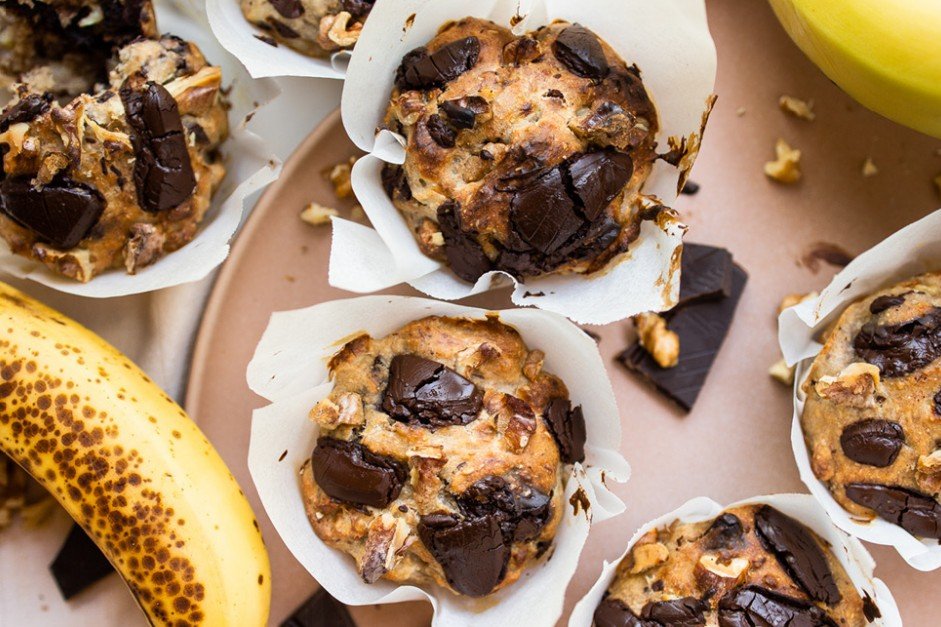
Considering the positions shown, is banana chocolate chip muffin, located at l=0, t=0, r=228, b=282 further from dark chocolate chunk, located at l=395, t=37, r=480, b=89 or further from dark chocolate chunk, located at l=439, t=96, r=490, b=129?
dark chocolate chunk, located at l=439, t=96, r=490, b=129

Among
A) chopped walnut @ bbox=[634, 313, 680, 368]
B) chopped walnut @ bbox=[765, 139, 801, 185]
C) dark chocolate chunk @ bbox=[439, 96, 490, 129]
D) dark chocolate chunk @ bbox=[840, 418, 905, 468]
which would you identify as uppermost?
dark chocolate chunk @ bbox=[439, 96, 490, 129]

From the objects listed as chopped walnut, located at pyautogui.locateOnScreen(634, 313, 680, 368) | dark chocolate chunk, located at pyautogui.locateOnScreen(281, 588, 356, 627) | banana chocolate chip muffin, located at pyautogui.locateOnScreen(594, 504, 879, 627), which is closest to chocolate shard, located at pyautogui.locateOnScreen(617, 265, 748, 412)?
chopped walnut, located at pyautogui.locateOnScreen(634, 313, 680, 368)

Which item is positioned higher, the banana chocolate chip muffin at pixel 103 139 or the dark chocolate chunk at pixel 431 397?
the banana chocolate chip muffin at pixel 103 139

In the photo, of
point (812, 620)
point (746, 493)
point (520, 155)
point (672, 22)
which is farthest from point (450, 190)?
point (812, 620)

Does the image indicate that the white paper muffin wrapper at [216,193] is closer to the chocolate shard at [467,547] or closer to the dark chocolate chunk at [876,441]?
the chocolate shard at [467,547]

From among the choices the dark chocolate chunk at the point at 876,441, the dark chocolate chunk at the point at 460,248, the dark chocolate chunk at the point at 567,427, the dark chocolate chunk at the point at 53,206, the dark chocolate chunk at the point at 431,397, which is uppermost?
the dark chocolate chunk at the point at 460,248

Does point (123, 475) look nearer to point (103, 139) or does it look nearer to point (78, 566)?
point (78, 566)

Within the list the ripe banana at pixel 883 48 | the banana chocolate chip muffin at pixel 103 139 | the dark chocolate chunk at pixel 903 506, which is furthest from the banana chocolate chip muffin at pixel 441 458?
the ripe banana at pixel 883 48

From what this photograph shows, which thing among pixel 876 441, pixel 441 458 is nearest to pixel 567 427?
pixel 441 458
